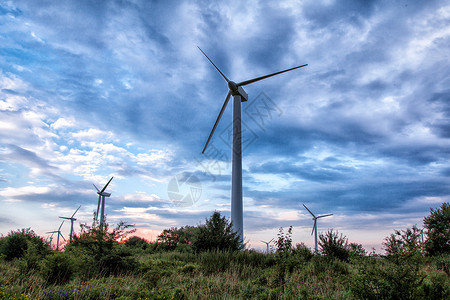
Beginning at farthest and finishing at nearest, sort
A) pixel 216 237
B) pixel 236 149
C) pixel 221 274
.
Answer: pixel 236 149 < pixel 216 237 < pixel 221 274

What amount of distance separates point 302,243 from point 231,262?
757cm

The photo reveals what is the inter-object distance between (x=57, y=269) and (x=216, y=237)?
1061cm

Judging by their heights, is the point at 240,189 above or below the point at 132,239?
above

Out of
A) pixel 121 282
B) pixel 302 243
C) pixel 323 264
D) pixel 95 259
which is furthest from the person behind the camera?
pixel 302 243

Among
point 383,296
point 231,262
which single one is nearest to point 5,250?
point 231,262

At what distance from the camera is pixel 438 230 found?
3152cm

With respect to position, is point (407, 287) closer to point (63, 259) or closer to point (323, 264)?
point (323, 264)

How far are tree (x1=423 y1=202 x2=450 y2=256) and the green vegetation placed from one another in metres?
14.5

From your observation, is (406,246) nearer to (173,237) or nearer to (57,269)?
(57,269)

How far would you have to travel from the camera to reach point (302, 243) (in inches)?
777

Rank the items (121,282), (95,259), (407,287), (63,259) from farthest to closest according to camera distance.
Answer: (95,259) < (63,259) < (121,282) < (407,287)

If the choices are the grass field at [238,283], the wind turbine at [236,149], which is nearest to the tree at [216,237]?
the wind turbine at [236,149]

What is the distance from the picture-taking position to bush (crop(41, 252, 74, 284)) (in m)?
11.5

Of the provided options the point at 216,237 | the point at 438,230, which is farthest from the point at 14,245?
the point at 438,230
